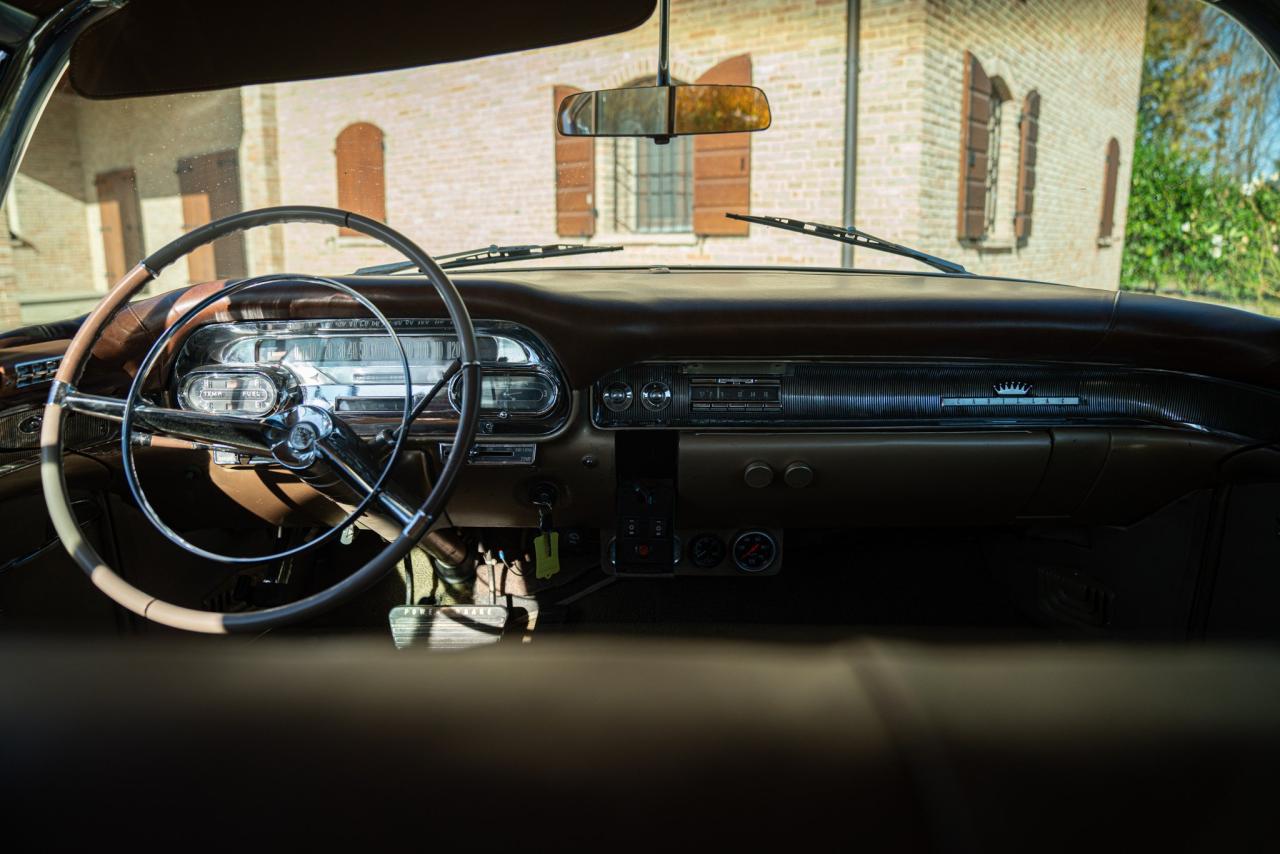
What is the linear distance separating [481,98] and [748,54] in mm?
3213

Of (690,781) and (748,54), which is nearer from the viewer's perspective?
(690,781)

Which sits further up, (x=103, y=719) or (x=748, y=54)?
(x=748, y=54)

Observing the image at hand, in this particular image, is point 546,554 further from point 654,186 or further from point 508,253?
point 654,186

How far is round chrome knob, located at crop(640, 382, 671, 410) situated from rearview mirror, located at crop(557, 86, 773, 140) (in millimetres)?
590

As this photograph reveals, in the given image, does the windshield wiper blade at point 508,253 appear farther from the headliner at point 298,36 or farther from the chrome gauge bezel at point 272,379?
the headliner at point 298,36

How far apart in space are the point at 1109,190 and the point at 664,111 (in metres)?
15.6

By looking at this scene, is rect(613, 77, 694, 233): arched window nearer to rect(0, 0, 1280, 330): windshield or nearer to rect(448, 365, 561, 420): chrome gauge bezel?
rect(0, 0, 1280, 330): windshield

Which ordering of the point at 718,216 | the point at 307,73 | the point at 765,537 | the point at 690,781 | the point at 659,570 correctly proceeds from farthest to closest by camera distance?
the point at 718,216 → the point at 765,537 → the point at 659,570 → the point at 307,73 → the point at 690,781

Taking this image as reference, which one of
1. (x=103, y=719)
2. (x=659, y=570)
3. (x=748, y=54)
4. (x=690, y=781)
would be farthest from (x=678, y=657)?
(x=748, y=54)

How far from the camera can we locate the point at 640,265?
3.07 m

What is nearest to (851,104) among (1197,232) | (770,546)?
(770,546)

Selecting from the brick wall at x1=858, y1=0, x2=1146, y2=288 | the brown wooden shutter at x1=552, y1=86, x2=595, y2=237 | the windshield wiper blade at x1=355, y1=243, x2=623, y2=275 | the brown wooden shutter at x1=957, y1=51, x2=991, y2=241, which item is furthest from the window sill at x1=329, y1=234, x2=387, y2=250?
the brown wooden shutter at x1=957, y1=51, x2=991, y2=241

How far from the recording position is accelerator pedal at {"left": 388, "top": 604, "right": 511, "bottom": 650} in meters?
2.66

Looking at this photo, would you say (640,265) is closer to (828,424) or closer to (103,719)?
(828,424)
